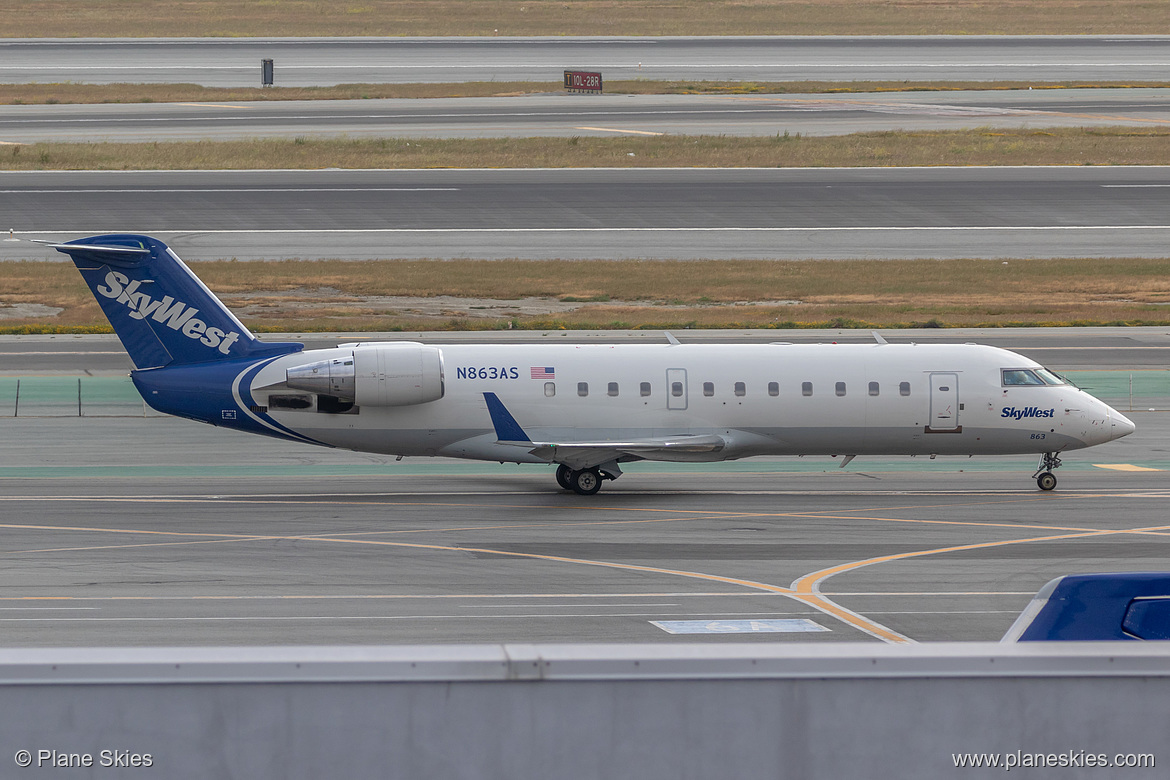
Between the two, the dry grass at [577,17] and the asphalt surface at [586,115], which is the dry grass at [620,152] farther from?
the dry grass at [577,17]

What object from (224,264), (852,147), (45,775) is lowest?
(45,775)

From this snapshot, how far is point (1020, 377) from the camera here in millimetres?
31812

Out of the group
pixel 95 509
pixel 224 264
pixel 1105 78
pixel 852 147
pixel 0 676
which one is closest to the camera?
pixel 0 676

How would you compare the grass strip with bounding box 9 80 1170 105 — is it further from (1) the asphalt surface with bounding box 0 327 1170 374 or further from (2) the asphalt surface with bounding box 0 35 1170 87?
(1) the asphalt surface with bounding box 0 327 1170 374

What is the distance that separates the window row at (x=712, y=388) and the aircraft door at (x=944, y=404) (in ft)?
2.36

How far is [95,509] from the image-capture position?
98.0 feet

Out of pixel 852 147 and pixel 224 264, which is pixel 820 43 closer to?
pixel 852 147

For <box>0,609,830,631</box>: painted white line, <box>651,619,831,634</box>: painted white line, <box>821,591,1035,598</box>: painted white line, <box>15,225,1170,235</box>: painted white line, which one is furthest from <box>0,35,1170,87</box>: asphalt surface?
<box>651,619,831,634</box>: painted white line

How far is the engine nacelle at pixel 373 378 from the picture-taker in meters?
30.2

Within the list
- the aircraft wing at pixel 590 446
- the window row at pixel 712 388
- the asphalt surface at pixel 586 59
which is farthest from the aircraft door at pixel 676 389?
the asphalt surface at pixel 586 59

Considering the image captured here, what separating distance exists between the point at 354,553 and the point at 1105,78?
94.6m

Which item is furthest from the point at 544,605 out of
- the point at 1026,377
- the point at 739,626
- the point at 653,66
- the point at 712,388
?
the point at 653,66

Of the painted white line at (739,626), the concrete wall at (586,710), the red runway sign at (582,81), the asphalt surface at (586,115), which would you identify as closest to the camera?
the concrete wall at (586,710)

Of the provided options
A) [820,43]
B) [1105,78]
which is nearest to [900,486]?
[1105,78]
